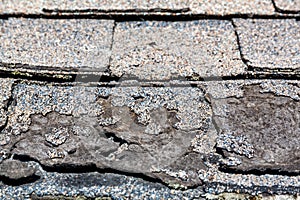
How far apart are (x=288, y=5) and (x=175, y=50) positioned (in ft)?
1.27

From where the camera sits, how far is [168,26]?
1352 millimetres

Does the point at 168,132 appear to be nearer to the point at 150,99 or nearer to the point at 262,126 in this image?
the point at 150,99

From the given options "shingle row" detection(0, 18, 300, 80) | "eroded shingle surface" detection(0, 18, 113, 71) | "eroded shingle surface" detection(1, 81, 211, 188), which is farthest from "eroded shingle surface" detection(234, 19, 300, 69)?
"eroded shingle surface" detection(0, 18, 113, 71)

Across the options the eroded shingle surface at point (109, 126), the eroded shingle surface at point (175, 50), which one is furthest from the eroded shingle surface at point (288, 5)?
the eroded shingle surface at point (109, 126)

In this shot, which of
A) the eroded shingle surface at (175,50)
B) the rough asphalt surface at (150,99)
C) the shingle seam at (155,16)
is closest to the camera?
the rough asphalt surface at (150,99)

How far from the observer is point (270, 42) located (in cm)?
130

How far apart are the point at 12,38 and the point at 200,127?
0.58 meters

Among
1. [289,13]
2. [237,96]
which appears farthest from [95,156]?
[289,13]

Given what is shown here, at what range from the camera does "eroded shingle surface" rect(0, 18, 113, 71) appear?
1.24 m

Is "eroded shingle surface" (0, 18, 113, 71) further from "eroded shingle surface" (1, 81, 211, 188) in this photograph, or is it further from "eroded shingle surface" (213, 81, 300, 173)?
"eroded shingle surface" (213, 81, 300, 173)

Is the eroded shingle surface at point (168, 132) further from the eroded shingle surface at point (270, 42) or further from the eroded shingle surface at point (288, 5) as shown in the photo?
the eroded shingle surface at point (288, 5)

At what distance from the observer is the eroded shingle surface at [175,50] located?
Result: 121 cm

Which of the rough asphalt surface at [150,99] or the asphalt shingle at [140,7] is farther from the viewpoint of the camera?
the asphalt shingle at [140,7]

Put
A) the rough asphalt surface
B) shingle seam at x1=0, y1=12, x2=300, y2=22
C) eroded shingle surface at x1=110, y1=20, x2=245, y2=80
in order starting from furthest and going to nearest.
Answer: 1. shingle seam at x1=0, y1=12, x2=300, y2=22
2. eroded shingle surface at x1=110, y1=20, x2=245, y2=80
3. the rough asphalt surface
